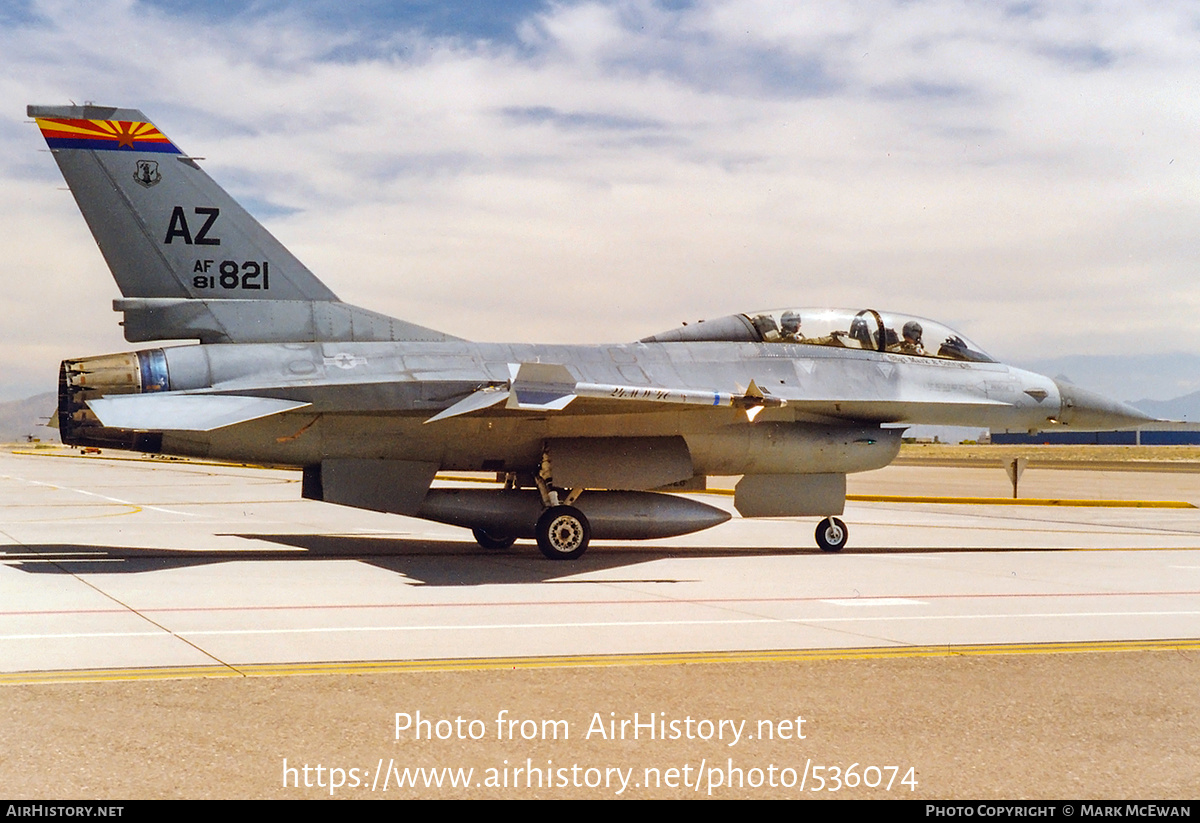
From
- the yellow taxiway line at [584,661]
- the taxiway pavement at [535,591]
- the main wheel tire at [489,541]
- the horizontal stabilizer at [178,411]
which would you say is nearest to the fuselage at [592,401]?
the horizontal stabilizer at [178,411]

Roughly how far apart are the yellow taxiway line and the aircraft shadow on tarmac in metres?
4.49

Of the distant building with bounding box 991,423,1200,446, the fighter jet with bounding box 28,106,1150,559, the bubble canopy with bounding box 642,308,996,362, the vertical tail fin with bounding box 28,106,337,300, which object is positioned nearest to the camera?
the fighter jet with bounding box 28,106,1150,559

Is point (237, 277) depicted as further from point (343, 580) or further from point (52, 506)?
point (52, 506)

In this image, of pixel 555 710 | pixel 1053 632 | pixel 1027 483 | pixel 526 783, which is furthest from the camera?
pixel 1027 483

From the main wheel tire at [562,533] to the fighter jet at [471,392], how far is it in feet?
0.09

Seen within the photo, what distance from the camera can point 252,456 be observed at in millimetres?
14102

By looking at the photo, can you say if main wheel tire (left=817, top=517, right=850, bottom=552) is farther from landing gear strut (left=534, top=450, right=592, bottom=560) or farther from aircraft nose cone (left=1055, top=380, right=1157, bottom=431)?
aircraft nose cone (left=1055, top=380, right=1157, bottom=431)

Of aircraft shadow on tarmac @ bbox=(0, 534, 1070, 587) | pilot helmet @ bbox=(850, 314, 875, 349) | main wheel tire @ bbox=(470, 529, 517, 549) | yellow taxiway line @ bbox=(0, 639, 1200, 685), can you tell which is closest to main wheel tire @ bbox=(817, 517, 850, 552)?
aircraft shadow on tarmac @ bbox=(0, 534, 1070, 587)

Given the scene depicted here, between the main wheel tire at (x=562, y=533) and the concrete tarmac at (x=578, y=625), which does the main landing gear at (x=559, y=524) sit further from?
the concrete tarmac at (x=578, y=625)

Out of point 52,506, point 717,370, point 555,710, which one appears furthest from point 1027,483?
point 555,710

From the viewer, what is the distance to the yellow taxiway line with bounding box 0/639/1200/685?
7012mm

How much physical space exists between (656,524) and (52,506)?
1706 cm

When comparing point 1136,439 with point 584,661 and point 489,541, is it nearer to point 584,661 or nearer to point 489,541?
point 489,541

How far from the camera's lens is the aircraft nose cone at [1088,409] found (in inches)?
680
